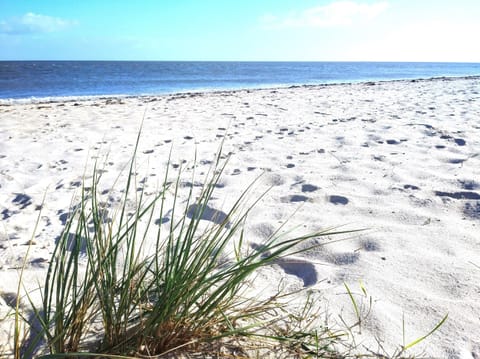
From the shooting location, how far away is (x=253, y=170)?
3.22m

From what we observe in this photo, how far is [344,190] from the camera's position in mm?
2680

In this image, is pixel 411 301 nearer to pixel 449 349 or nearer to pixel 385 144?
pixel 449 349

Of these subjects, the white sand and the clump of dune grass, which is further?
the white sand

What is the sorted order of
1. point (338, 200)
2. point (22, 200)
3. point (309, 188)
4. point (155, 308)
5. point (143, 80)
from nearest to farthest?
point (155, 308)
point (338, 200)
point (22, 200)
point (309, 188)
point (143, 80)

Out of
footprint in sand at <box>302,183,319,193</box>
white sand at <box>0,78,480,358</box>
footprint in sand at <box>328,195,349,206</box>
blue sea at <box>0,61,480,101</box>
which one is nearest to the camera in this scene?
white sand at <box>0,78,480,358</box>

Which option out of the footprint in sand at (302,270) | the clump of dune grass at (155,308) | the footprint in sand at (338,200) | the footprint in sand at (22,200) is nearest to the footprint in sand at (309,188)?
the footprint in sand at (338,200)

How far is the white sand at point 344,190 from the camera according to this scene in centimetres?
150

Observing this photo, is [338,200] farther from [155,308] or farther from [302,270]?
[155,308]

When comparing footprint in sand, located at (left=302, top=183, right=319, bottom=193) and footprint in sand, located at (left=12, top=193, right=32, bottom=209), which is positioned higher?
footprint in sand, located at (left=302, top=183, right=319, bottom=193)

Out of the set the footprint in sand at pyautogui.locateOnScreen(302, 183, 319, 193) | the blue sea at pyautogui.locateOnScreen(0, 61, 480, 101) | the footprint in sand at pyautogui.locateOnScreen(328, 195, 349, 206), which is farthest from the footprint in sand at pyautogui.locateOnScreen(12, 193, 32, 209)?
the blue sea at pyautogui.locateOnScreen(0, 61, 480, 101)

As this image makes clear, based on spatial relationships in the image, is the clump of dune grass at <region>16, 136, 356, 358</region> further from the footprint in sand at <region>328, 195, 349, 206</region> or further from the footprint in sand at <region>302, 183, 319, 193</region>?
the footprint in sand at <region>302, 183, 319, 193</region>

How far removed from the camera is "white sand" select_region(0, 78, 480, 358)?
1503mm

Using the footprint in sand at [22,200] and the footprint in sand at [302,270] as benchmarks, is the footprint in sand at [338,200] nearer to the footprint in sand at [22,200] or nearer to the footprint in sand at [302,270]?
the footprint in sand at [302,270]

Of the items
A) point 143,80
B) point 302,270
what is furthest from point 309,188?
point 143,80
